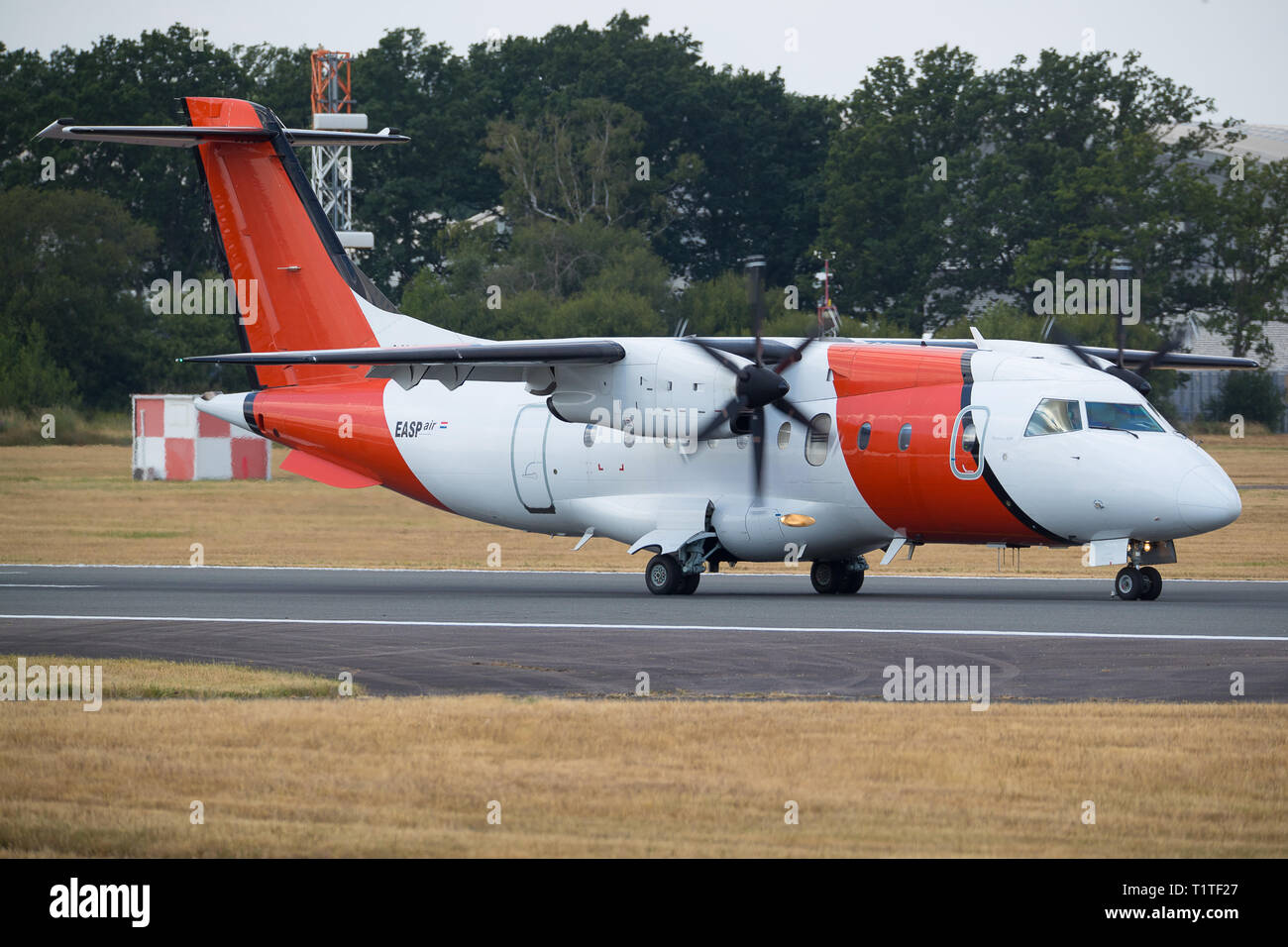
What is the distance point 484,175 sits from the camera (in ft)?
283

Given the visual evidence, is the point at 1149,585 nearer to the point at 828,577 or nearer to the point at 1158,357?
the point at 1158,357

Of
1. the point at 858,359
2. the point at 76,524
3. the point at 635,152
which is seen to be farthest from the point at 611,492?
the point at 635,152

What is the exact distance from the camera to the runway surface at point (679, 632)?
48.3 feet

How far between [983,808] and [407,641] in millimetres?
9034

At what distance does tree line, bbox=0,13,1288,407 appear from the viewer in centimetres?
7012

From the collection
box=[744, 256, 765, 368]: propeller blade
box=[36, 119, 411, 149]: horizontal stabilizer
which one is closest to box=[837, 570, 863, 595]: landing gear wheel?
box=[744, 256, 765, 368]: propeller blade

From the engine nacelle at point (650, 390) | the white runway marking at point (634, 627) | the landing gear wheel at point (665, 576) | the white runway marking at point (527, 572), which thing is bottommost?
the white runway marking at point (527, 572)

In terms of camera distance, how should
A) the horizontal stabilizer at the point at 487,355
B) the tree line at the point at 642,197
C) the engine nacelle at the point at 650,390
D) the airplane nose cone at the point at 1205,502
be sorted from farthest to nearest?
1. the tree line at the point at 642,197
2. the engine nacelle at the point at 650,390
3. the horizontal stabilizer at the point at 487,355
4. the airplane nose cone at the point at 1205,502

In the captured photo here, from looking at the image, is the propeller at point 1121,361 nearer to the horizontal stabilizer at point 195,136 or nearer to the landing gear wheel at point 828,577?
the landing gear wheel at point 828,577

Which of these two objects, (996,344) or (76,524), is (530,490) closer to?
(996,344)

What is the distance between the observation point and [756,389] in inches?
872

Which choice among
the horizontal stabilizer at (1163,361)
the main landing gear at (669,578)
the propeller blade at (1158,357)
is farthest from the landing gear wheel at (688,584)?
the propeller blade at (1158,357)

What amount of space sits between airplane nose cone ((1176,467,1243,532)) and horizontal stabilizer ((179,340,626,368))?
7.93 m

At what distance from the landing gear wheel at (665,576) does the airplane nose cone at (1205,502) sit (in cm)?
708
